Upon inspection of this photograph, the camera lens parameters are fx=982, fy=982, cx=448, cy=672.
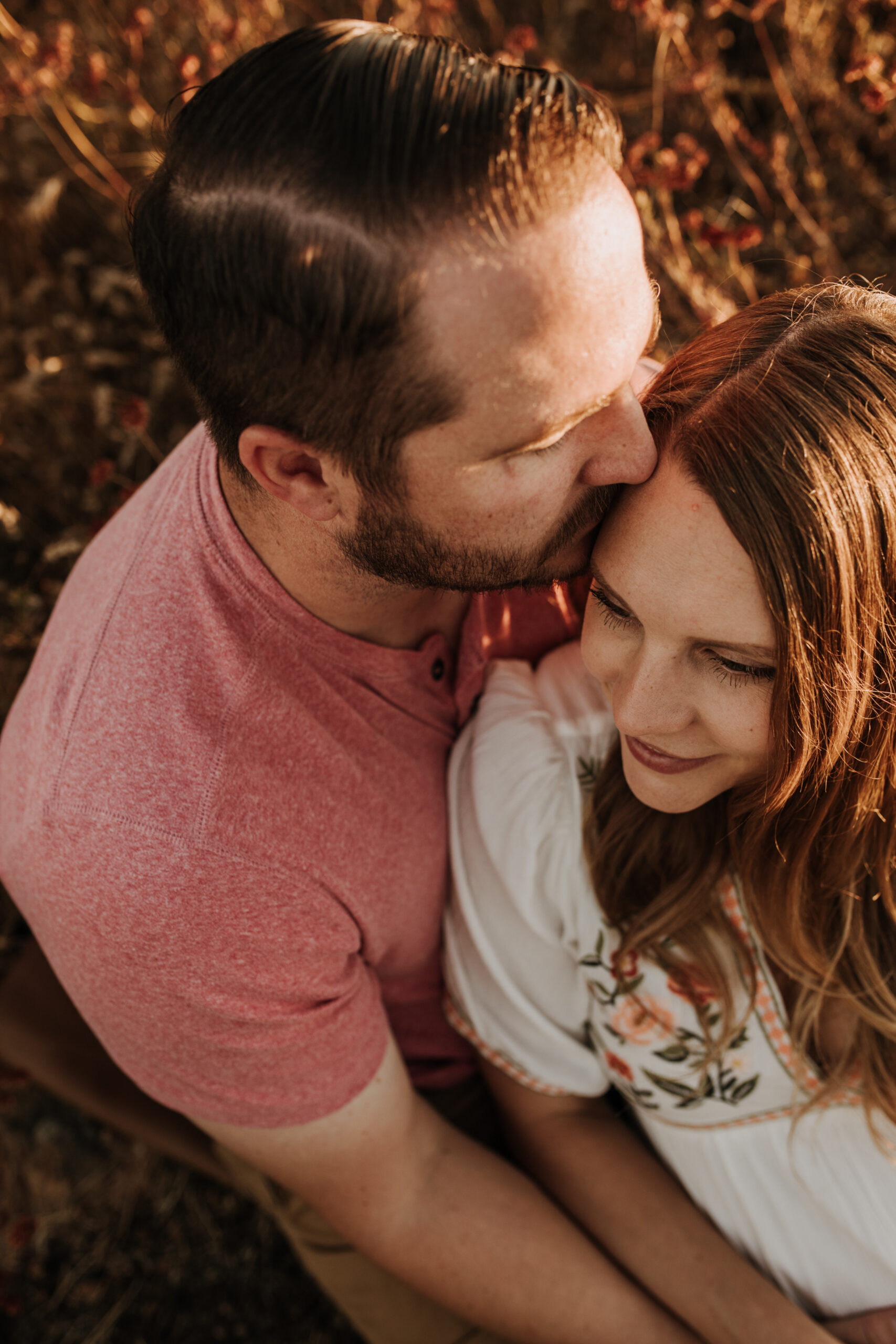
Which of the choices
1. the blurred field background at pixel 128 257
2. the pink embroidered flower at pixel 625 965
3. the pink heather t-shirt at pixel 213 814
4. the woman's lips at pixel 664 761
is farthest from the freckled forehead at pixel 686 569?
the blurred field background at pixel 128 257

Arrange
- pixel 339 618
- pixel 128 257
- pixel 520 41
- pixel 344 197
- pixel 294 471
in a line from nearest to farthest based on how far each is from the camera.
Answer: pixel 344 197
pixel 294 471
pixel 339 618
pixel 520 41
pixel 128 257

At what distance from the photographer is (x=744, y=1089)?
5.85ft

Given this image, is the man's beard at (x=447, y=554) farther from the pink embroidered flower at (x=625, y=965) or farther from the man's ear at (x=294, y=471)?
the pink embroidered flower at (x=625, y=965)

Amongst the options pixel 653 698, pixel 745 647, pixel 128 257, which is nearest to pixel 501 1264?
pixel 653 698

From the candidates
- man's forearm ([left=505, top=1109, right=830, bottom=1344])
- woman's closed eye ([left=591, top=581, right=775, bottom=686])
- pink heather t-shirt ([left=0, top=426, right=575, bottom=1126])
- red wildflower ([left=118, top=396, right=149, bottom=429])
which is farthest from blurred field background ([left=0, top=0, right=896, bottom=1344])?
woman's closed eye ([left=591, top=581, right=775, bottom=686])

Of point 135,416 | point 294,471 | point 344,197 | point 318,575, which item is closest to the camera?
point 344,197

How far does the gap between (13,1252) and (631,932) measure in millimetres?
2232

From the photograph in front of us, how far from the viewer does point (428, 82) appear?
1.24m

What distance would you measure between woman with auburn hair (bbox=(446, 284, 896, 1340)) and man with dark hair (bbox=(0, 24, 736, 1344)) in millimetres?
104

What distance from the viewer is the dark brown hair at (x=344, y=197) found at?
1228 millimetres

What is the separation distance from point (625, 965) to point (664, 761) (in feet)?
1.42

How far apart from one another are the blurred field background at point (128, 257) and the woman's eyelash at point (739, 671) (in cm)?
131

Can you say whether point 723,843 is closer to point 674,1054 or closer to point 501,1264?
point 674,1054

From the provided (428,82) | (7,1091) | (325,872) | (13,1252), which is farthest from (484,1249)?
(428,82)
